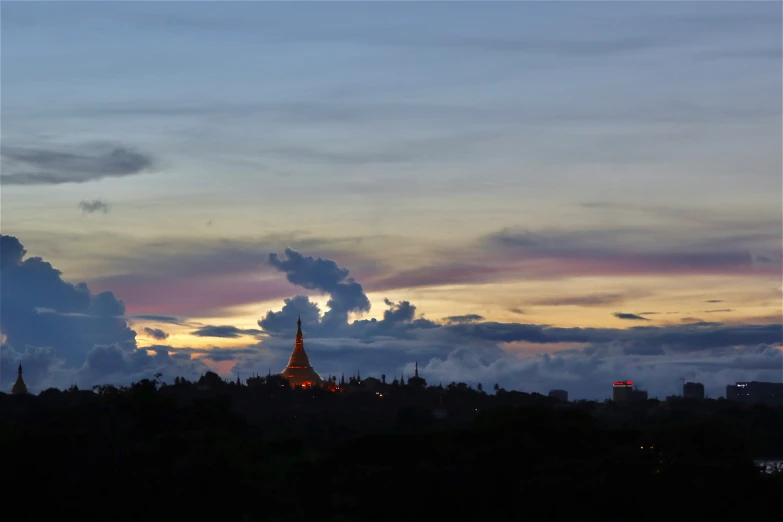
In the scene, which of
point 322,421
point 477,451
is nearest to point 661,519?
point 477,451

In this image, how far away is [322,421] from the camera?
650 ft

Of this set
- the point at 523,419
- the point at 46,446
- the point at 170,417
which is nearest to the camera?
the point at 46,446

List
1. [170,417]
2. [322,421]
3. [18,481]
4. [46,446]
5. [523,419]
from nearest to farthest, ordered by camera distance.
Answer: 1. [18,481]
2. [46,446]
3. [523,419]
4. [170,417]
5. [322,421]

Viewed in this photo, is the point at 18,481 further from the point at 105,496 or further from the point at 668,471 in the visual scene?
the point at 668,471

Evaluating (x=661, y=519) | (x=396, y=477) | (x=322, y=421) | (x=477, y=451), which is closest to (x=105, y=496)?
(x=396, y=477)

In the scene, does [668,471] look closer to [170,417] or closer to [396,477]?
[396,477]

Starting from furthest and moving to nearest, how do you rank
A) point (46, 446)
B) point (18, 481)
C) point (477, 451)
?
point (477, 451), point (46, 446), point (18, 481)

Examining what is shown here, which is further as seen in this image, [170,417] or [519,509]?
[170,417]

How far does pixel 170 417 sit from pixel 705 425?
4223cm

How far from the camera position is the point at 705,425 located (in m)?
103

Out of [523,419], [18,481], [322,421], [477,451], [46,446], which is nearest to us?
[18,481]

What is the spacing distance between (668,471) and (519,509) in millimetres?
11071

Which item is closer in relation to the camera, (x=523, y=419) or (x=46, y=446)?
(x=46, y=446)

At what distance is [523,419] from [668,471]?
1663 cm
